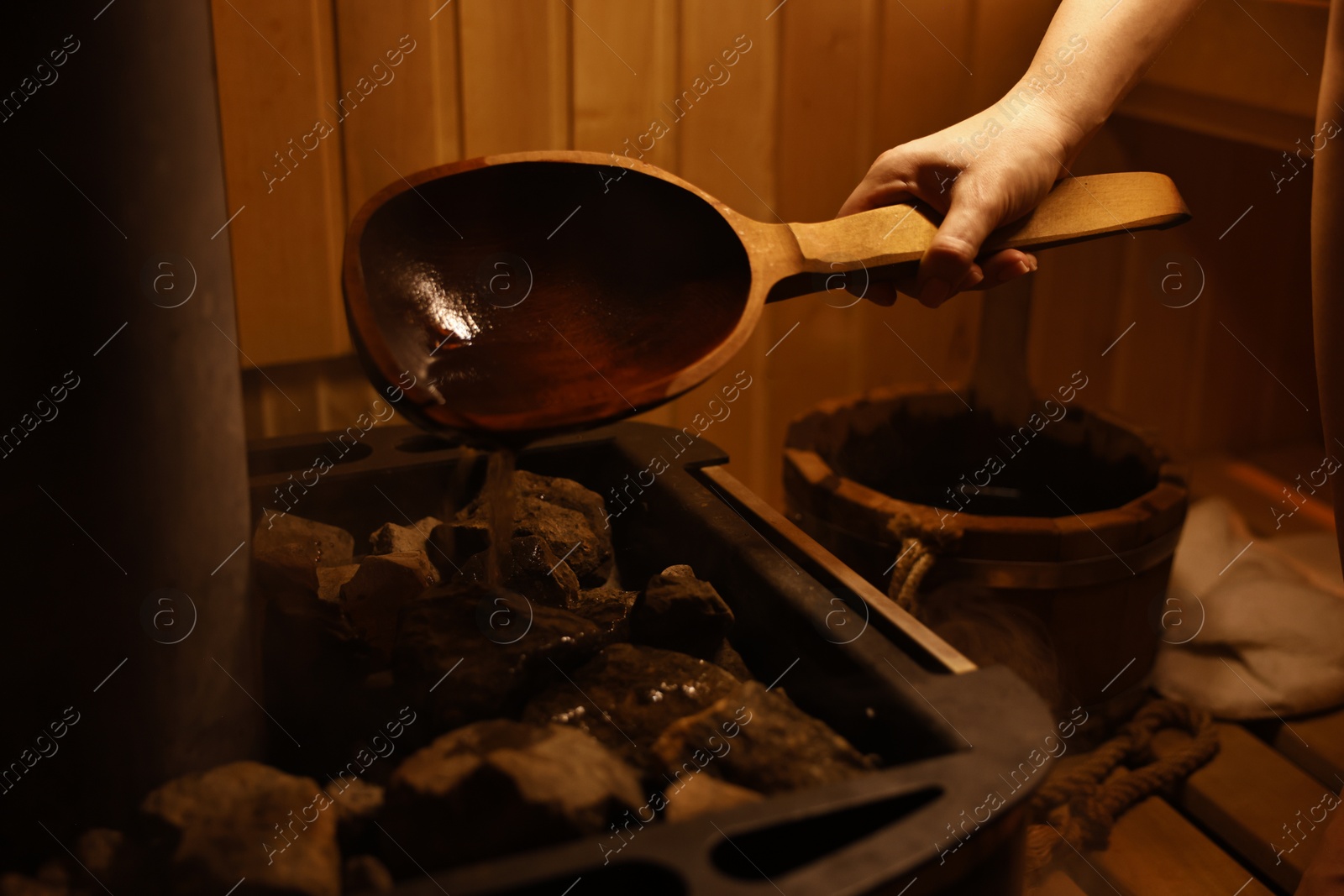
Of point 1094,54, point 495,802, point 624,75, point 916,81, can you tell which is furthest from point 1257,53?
point 495,802

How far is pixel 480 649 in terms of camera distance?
75 centimetres

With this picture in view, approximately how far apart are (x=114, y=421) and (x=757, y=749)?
42 centimetres

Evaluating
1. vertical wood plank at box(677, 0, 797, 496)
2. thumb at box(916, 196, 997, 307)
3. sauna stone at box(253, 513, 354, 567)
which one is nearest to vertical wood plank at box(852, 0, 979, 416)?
vertical wood plank at box(677, 0, 797, 496)

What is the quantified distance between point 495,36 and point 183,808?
1088mm

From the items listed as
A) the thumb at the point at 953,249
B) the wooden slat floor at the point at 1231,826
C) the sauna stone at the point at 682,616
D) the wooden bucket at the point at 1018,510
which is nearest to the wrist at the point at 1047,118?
the thumb at the point at 953,249

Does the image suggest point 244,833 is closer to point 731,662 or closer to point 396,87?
point 731,662

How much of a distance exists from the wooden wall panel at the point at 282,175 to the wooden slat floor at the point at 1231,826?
109 centimetres

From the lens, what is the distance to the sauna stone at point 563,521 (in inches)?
37.1

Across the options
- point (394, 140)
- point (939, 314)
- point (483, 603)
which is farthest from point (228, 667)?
point (939, 314)

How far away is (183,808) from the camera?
1.99 ft

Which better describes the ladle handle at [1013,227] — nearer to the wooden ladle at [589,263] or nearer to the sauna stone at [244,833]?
the wooden ladle at [589,263]

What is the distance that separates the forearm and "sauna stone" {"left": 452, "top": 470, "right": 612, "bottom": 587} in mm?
526

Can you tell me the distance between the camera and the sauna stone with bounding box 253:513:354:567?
904mm

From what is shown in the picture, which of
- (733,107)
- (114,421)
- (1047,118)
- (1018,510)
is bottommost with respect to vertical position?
(1018,510)
